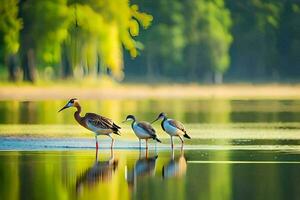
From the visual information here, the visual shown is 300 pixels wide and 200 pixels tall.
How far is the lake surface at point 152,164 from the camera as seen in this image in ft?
51.0

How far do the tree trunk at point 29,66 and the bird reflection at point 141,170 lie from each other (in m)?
38.5

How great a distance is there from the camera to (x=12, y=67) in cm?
5944

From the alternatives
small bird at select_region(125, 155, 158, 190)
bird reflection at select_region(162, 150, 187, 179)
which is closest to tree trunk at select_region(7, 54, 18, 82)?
Result: bird reflection at select_region(162, 150, 187, 179)

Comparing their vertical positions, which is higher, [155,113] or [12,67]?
[12,67]

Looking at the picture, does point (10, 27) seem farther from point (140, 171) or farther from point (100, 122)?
point (140, 171)

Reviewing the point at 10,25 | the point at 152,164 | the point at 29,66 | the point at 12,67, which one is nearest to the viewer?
the point at 152,164

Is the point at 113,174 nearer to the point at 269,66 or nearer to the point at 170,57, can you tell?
the point at 170,57

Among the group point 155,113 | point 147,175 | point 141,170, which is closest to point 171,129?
point 141,170

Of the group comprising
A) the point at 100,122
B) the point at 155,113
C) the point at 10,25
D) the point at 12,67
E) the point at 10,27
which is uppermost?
the point at 10,25

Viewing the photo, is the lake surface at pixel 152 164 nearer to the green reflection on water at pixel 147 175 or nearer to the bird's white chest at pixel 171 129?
the green reflection on water at pixel 147 175

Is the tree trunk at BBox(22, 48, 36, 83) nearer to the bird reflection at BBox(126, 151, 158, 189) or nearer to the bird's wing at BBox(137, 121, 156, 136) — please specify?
the bird's wing at BBox(137, 121, 156, 136)

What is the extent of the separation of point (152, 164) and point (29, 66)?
4119 cm

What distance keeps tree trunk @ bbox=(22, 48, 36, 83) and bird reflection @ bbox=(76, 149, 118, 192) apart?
3884cm

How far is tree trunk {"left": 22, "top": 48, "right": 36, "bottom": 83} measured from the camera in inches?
2309
